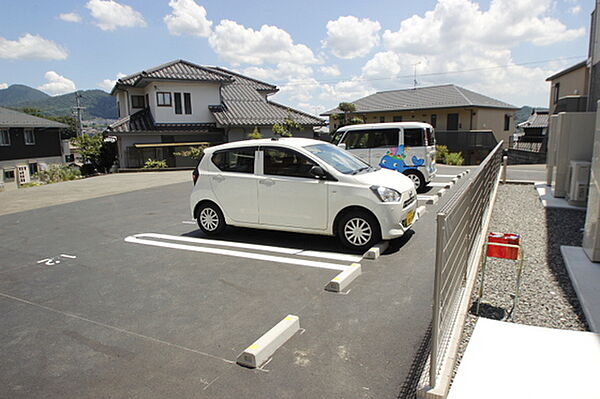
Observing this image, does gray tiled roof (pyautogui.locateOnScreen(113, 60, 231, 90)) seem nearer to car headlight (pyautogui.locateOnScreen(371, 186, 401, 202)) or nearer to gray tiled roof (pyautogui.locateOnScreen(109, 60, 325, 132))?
gray tiled roof (pyautogui.locateOnScreen(109, 60, 325, 132))

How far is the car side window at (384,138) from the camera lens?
36.5ft

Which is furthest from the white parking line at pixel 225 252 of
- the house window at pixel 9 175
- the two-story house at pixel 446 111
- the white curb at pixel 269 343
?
the house window at pixel 9 175

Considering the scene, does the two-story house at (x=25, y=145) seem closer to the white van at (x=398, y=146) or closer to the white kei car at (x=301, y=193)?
the white van at (x=398, y=146)

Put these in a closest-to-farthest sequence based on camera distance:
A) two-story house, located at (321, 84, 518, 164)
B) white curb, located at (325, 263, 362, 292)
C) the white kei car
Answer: white curb, located at (325, 263, 362, 292)
the white kei car
two-story house, located at (321, 84, 518, 164)

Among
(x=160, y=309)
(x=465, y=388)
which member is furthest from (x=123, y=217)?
(x=465, y=388)

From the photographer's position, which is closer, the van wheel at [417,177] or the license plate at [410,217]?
the license plate at [410,217]

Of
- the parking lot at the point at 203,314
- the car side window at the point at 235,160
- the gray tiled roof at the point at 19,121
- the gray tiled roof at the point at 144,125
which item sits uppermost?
the gray tiled roof at the point at 19,121

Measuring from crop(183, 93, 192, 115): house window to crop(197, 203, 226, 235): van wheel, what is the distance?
63.8 feet

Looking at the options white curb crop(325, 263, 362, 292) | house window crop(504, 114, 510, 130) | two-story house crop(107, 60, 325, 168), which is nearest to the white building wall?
two-story house crop(107, 60, 325, 168)

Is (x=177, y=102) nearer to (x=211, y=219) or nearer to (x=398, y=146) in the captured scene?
(x=398, y=146)

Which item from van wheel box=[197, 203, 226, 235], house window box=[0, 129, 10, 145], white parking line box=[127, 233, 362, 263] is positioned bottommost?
white parking line box=[127, 233, 362, 263]

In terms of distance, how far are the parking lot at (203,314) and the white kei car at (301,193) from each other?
0.38m

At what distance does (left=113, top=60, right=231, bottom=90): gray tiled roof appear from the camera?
936 inches

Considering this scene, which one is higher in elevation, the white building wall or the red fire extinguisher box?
the white building wall
